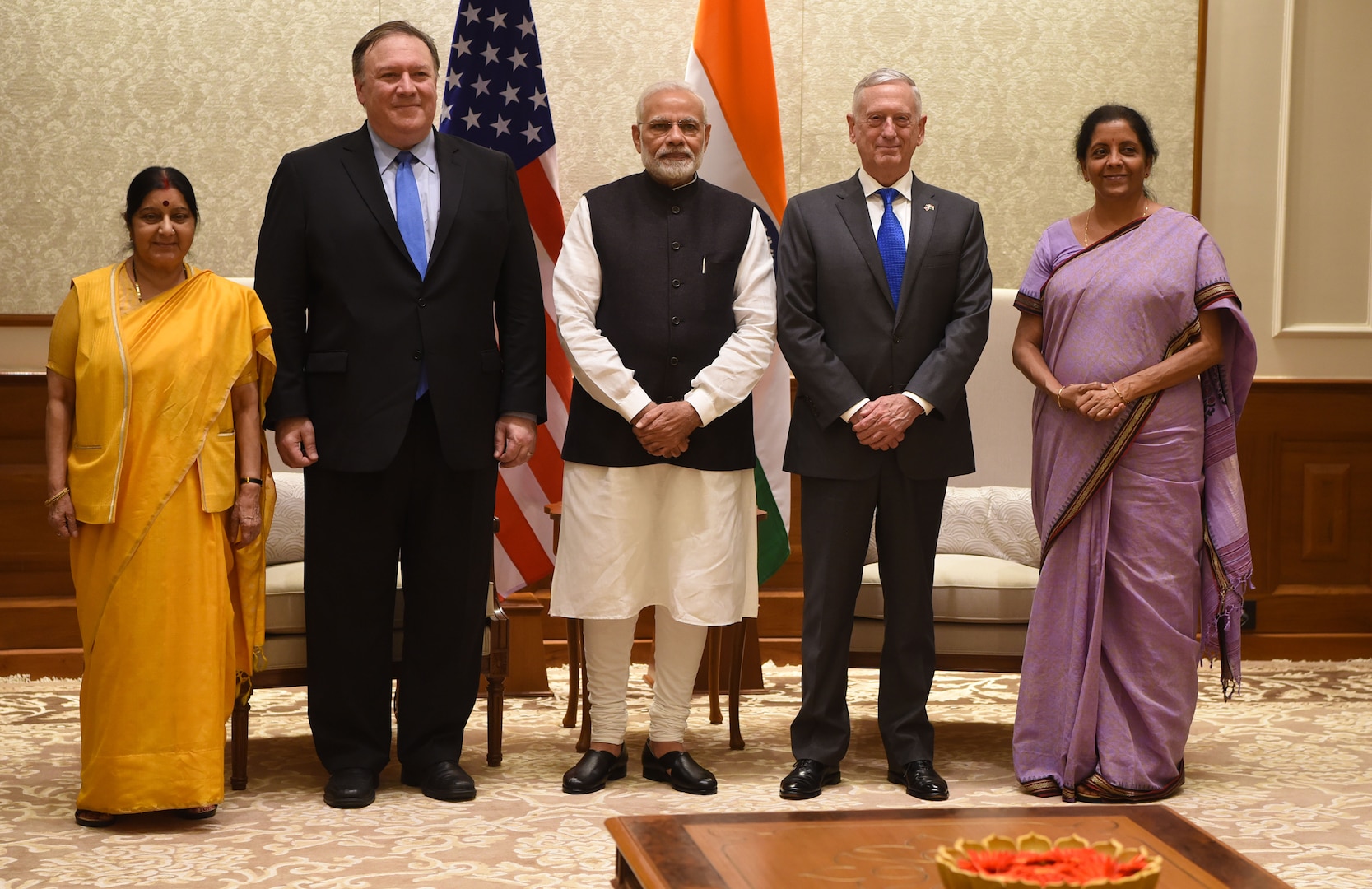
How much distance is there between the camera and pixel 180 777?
316cm

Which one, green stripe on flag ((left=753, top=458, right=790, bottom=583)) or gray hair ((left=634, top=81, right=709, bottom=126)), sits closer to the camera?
gray hair ((left=634, top=81, right=709, bottom=126))

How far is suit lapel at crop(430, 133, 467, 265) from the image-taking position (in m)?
3.38

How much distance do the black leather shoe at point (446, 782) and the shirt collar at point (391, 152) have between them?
4.87 ft

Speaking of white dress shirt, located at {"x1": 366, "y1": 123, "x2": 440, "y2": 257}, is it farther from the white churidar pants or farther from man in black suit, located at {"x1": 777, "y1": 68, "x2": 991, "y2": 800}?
the white churidar pants

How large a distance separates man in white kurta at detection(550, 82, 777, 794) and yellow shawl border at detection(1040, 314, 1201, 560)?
0.84 m

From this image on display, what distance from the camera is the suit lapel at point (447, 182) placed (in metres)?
3.38

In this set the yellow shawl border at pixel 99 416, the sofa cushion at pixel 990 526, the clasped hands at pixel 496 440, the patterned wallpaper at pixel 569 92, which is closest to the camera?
the yellow shawl border at pixel 99 416

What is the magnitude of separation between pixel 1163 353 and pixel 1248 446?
82.1 inches

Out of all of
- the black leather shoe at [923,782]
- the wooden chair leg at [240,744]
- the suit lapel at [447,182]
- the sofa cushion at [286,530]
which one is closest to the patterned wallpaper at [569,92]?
the sofa cushion at [286,530]

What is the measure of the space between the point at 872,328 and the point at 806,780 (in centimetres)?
112

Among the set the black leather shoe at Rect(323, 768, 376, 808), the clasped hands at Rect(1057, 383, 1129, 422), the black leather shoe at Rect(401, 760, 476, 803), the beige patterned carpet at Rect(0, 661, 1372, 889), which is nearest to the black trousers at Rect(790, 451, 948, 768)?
the beige patterned carpet at Rect(0, 661, 1372, 889)

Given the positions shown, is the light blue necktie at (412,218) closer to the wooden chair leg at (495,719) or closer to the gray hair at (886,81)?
the wooden chair leg at (495,719)

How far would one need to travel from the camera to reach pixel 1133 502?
349 cm

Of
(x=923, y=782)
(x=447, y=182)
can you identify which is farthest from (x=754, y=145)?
(x=923, y=782)
